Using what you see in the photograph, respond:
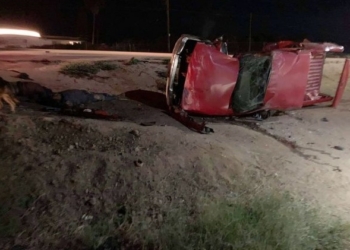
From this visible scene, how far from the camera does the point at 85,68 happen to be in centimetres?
1200

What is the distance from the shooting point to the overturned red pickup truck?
32.0 ft

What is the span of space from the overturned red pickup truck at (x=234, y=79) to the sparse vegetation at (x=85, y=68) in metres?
2.70

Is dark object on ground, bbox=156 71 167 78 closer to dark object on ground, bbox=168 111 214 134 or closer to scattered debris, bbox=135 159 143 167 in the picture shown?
dark object on ground, bbox=168 111 214 134

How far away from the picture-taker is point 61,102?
9305mm

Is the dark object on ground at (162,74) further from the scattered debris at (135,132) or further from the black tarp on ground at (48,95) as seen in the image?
the scattered debris at (135,132)

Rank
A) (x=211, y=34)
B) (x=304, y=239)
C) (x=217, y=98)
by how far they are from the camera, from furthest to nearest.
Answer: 1. (x=211, y=34)
2. (x=217, y=98)
3. (x=304, y=239)

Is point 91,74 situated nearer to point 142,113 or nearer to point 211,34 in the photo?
point 142,113

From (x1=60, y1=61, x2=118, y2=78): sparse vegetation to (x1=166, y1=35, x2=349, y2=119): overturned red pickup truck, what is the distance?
106 inches

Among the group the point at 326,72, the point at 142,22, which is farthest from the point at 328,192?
the point at 142,22

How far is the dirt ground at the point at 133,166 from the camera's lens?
556cm

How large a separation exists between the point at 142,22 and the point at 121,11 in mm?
2515

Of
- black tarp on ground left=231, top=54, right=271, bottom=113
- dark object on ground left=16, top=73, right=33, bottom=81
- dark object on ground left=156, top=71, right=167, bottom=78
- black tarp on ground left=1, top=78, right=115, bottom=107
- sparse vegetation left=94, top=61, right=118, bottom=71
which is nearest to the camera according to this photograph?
black tarp on ground left=1, top=78, right=115, bottom=107

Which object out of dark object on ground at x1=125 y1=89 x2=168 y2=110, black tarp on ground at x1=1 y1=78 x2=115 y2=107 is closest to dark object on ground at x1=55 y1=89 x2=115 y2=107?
black tarp on ground at x1=1 y1=78 x2=115 y2=107

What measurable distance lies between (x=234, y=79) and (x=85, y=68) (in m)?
3.55
